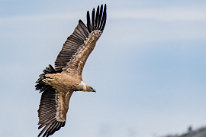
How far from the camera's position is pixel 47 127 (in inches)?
990

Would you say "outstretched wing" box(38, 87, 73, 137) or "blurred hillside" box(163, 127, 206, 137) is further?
"blurred hillside" box(163, 127, 206, 137)

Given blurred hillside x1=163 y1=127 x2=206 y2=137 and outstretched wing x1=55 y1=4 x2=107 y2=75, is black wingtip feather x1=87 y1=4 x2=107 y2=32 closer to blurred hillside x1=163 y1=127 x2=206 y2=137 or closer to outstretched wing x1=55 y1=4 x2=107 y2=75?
outstretched wing x1=55 y1=4 x2=107 y2=75

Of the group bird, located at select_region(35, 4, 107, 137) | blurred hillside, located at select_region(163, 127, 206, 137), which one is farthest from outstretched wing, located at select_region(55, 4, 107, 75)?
blurred hillside, located at select_region(163, 127, 206, 137)

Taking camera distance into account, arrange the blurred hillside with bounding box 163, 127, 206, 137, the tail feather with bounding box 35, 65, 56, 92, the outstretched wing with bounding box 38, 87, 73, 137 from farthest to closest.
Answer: the blurred hillside with bounding box 163, 127, 206, 137 < the outstretched wing with bounding box 38, 87, 73, 137 < the tail feather with bounding box 35, 65, 56, 92

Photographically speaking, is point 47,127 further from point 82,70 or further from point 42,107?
point 82,70

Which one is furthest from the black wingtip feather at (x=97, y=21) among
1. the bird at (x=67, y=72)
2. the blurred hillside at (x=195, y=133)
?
the blurred hillside at (x=195, y=133)

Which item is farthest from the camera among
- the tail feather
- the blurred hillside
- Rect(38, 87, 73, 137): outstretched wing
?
the blurred hillside

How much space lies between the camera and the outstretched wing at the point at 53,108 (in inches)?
993

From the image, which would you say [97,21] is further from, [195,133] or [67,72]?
[195,133]

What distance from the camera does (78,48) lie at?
2486 cm

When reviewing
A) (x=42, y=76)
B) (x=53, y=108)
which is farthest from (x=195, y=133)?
(x=42, y=76)

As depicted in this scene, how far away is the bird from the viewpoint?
80.8ft

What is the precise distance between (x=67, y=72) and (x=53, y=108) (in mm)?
1601

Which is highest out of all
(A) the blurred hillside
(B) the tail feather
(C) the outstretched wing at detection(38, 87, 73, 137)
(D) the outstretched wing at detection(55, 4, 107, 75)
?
(A) the blurred hillside
